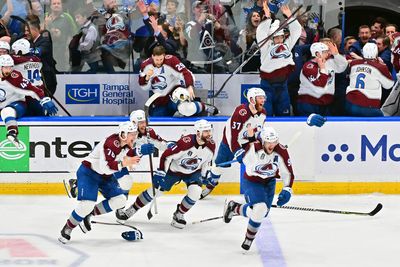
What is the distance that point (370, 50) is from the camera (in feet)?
39.7

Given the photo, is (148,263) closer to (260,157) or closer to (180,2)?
(260,157)

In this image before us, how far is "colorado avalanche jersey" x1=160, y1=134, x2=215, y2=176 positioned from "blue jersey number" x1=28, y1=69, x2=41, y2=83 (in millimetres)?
2124

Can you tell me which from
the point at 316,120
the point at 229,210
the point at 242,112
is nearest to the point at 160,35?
the point at 242,112

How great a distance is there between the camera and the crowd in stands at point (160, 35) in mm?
12328

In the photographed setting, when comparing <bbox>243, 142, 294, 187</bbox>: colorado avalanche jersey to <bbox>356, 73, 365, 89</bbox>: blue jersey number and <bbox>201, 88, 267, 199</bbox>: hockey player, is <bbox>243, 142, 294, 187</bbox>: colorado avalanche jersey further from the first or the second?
<bbox>356, 73, 365, 89</bbox>: blue jersey number

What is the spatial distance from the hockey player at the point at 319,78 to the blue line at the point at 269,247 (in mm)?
1957

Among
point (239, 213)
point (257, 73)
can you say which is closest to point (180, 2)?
point (257, 73)

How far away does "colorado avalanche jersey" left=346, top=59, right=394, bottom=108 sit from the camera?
39.9 ft

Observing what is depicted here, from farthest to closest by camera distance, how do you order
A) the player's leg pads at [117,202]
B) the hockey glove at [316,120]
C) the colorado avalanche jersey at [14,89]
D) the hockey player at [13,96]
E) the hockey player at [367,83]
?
the hockey player at [367,83] → the colorado avalanche jersey at [14,89] → the hockey player at [13,96] → the hockey glove at [316,120] → the player's leg pads at [117,202]

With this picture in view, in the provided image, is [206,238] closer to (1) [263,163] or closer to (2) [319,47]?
(1) [263,163]

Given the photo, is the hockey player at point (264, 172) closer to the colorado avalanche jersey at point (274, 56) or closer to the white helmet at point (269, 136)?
the white helmet at point (269, 136)

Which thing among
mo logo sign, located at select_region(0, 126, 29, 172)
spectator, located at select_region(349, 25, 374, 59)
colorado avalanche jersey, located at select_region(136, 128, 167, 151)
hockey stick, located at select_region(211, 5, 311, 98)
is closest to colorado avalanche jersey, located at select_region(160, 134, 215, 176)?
colorado avalanche jersey, located at select_region(136, 128, 167, 151)

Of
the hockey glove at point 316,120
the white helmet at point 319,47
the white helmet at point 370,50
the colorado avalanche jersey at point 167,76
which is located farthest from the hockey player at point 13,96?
the white helmet at point 370,50

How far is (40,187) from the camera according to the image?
11.9 m
